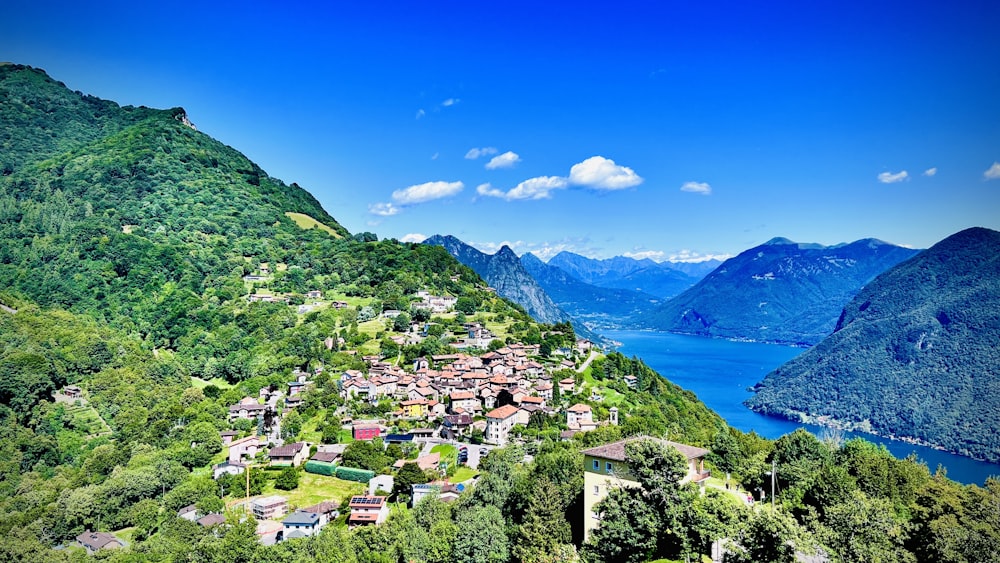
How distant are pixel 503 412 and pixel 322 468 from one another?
557 inches

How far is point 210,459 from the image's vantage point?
41.3m

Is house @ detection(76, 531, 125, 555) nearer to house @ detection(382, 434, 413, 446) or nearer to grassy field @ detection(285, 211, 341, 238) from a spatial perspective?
house @ detection(382, 434, 413, 446)

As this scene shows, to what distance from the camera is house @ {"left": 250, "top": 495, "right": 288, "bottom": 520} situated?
32.5m

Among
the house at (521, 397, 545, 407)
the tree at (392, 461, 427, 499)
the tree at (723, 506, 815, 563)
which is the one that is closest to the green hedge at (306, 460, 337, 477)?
the tree at (392, 461, 427, 499)

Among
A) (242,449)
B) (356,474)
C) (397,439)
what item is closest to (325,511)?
(356,474)

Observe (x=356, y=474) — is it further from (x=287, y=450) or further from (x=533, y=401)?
(x=533, y=401)

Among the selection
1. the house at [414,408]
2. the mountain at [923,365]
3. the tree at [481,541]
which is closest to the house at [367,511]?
the tree at [481,541]

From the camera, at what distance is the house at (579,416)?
45.5 m

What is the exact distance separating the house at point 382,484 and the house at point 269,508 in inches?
200

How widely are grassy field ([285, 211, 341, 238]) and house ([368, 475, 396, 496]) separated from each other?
81.3 meters

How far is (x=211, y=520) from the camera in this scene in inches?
1238

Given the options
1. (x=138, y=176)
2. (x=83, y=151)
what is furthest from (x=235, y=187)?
(x=83, y=151)

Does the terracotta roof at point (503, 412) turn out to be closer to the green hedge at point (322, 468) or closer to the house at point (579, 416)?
the house at point (579, 416)

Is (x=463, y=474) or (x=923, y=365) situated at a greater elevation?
(x=463, y=474)
